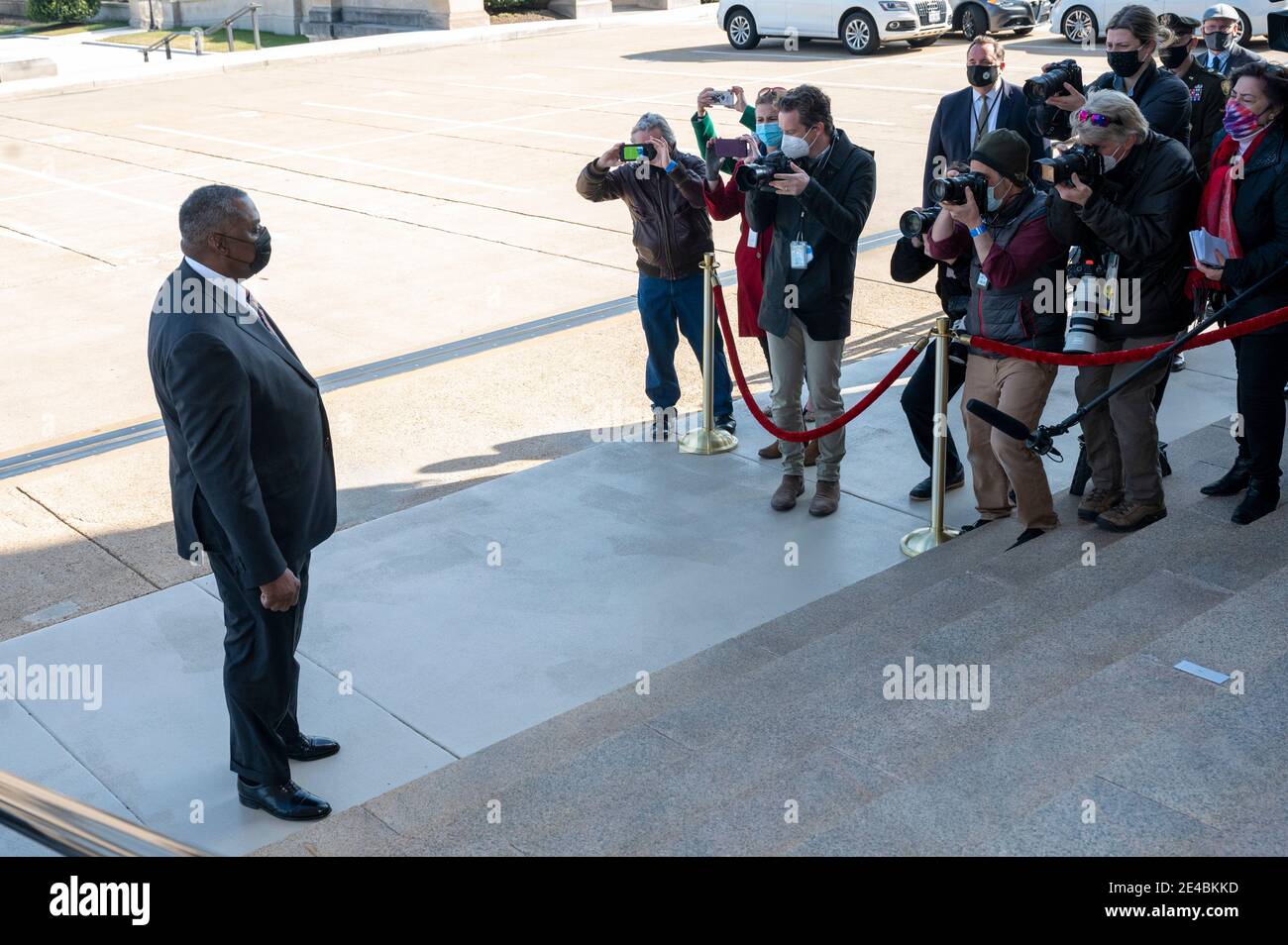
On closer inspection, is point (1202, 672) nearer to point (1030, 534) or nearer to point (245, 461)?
point (1030, 534)

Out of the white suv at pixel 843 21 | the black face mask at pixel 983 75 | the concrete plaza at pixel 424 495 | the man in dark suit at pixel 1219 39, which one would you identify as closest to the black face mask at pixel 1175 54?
the man in dark suit at pixel 1219 39

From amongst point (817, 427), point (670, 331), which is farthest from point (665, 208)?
point (817, 427)

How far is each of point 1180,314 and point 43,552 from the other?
5379 mm

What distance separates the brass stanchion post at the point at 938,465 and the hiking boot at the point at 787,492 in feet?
2.18

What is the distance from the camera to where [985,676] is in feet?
14.3

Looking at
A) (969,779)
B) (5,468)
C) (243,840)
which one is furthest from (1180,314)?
(5,468)

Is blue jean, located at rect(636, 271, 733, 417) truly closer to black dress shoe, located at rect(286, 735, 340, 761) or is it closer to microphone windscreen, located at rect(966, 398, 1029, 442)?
microphone windscreen, located at rect(966, 398, 1029, 442)

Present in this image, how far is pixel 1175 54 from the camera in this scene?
8078 mm

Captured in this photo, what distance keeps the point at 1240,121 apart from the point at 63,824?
492 cm

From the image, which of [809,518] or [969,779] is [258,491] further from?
[809,518]

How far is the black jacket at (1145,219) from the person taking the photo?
211 inches

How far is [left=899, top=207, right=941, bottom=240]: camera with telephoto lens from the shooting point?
18.9 feet

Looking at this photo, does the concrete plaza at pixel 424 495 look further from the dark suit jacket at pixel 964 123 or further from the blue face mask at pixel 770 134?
the blue face mask at pixel 770 134

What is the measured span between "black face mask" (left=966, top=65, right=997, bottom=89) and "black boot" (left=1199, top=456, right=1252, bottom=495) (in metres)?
2.93
